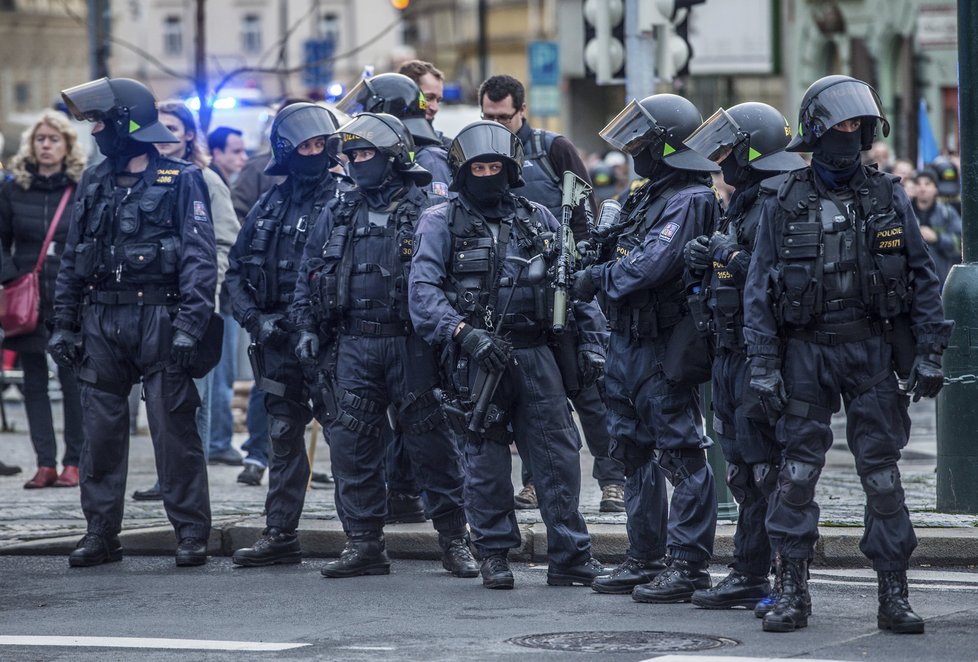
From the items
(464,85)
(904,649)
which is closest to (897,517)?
(904,649)

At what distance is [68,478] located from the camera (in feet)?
38.7

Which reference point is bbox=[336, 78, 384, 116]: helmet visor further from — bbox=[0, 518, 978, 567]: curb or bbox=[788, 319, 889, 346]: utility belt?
bbox=[788, 319, 889, 346]: utility belt

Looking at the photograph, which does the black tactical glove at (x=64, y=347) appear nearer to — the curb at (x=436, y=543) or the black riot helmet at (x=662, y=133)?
the curb at (x=436, y=543)

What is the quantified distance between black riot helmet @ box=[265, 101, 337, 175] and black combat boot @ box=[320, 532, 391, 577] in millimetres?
1781

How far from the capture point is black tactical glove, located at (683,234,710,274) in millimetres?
7684

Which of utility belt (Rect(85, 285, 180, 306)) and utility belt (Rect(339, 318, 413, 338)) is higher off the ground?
utility belt (Rect(85, 285, 180, 306))

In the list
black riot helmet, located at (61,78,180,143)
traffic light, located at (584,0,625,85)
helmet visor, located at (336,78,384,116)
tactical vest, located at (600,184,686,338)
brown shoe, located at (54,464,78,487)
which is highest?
traffic light, located at (584,0,625,85)

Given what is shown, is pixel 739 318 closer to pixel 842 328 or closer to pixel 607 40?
pixel 842 328

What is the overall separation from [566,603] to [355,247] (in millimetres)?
1909

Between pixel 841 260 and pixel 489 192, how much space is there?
1833 mm

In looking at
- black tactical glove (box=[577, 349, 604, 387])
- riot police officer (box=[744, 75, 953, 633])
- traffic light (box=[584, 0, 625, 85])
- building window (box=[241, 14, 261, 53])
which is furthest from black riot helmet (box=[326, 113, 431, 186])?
building window (box=[241, 14, 261, 53])

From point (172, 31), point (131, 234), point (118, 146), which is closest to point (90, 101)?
point (118, 146)

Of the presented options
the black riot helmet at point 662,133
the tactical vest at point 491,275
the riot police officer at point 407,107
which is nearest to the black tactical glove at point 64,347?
the riot police officer at point 407,107

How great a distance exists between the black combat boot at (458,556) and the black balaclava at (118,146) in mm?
2274
